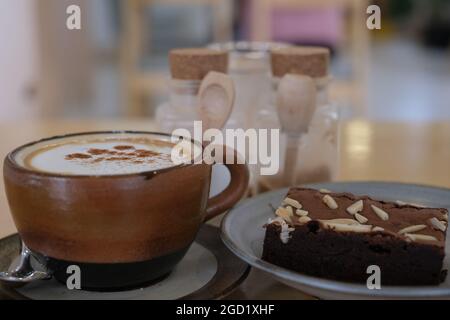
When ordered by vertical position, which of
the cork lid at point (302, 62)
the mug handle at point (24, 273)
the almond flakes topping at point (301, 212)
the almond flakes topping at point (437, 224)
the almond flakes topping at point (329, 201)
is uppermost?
the cork lid at point (302, 62)

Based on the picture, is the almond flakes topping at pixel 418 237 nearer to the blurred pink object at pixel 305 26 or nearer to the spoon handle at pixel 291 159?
the spoon handle at pixel 291 159

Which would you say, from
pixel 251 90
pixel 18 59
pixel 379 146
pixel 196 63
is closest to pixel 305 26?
pixel 18 59

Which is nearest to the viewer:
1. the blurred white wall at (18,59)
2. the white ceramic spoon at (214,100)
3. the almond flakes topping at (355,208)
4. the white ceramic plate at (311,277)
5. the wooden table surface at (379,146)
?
the white ceramic plate at (311,277)

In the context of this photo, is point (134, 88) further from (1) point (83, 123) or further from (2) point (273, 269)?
(2) point (273, 269)

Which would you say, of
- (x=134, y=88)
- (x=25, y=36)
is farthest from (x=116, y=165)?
(x=25, y=36)

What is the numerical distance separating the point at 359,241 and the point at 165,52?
2.22m

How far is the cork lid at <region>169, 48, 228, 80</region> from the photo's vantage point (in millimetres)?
700

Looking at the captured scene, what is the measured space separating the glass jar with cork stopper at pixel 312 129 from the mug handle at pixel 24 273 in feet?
1.10

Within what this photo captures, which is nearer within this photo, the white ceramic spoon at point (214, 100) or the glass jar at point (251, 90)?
the white ceramic spoon at point (214, 100)

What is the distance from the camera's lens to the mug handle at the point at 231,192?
55 centimetres

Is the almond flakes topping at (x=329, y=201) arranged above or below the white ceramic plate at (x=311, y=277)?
above

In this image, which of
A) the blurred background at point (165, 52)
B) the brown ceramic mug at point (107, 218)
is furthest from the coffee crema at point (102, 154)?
the blurred background at point (165, 52)

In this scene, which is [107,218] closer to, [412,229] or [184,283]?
[184,283]

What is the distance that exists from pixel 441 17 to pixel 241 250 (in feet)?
17.9
